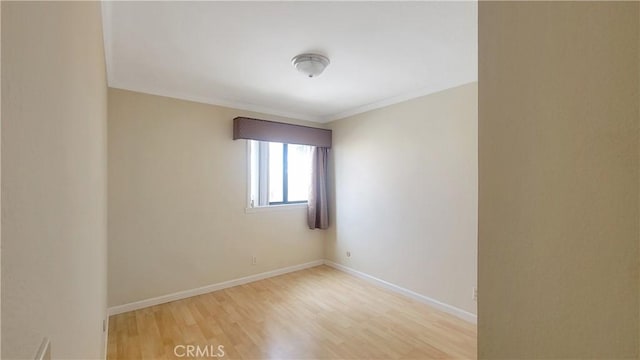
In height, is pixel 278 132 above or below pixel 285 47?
below

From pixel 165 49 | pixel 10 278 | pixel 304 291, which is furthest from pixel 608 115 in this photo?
pixel 304 291

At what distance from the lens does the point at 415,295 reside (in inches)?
130

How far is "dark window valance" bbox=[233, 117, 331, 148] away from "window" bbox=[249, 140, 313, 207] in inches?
9.0

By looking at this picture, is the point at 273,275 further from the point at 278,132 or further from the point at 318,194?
the point at 278,132

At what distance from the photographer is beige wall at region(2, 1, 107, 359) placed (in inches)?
14.6

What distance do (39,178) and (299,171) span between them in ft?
13.2

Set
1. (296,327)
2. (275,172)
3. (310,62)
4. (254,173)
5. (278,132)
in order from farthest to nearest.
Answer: (275,172) → (254,173) → (278,132) → (296,327) → (310,62)

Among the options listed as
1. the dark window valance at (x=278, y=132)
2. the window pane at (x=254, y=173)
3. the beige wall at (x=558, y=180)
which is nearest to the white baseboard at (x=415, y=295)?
the window pane at (x=254, y=173)

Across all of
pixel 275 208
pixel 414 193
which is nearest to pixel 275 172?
pixel 275 208

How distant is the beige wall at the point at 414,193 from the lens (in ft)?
9.43

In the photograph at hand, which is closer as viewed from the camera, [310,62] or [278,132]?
[310,62]

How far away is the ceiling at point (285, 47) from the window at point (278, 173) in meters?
0.97

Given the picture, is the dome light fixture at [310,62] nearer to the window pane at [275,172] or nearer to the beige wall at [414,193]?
the beige wall at [414,193]

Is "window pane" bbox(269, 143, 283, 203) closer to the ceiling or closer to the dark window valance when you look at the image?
the dark window valance
